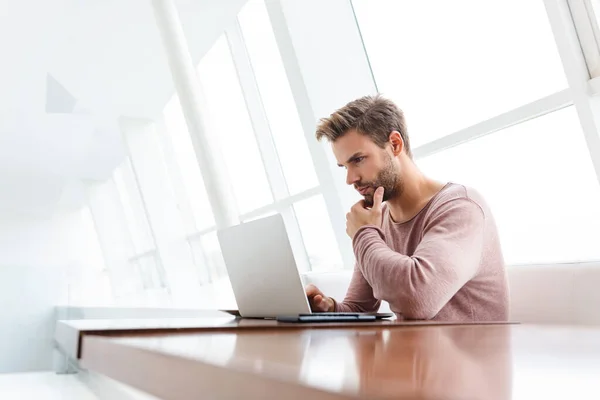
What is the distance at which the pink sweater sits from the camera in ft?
4.06

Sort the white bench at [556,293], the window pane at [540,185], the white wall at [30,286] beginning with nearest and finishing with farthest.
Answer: the white bench at [556,293]
the window pane at [540,185]
the white wall at [30,286]

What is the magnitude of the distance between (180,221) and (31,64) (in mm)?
1287

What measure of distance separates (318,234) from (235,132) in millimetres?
1205

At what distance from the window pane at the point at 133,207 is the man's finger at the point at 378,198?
6.56 ft

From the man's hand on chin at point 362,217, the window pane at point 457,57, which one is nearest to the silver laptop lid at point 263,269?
the man's hand on chin at point 362,217

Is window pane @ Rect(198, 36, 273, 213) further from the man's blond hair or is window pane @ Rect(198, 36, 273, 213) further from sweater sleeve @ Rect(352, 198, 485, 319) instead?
sweater sleeve @ Rect(352, 198, 485, 319)

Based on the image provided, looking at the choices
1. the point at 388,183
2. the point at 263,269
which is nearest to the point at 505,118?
the point at 388,183

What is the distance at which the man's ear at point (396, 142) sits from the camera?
176 centimetres

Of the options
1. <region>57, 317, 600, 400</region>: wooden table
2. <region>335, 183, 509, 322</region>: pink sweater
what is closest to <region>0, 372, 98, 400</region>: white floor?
<region>335, 183, 509, 322</region>: pink sweater

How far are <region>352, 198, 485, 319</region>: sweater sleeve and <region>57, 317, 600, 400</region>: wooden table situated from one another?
408mm

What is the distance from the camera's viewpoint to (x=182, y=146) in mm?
→ 3670

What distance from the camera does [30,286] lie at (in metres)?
2.98

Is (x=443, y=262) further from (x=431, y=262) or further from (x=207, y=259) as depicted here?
(x=207, y=259)

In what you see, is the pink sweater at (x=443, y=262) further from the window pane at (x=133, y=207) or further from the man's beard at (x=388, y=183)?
the window pane at (x=133, y=207)
